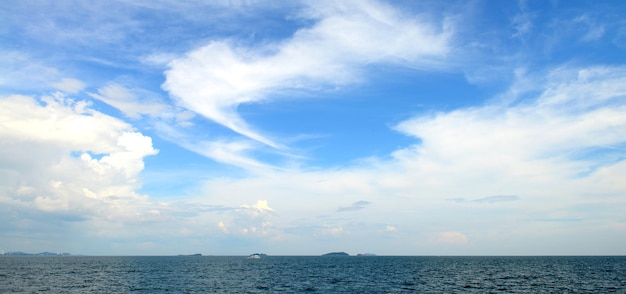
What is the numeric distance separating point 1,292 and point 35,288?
9170mm

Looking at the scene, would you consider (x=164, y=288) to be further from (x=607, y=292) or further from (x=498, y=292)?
(x=607, y=292)

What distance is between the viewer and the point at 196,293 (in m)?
77.9

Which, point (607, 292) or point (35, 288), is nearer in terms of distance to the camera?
point (607, 292)

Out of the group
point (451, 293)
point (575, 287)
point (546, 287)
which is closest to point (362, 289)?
point (451, 293)

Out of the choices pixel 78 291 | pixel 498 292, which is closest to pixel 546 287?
pixel 498 292

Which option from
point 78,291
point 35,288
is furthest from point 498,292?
point 35,288

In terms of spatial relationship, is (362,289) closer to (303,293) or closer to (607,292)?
(303,293)

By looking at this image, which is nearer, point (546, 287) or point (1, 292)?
point (1, 292)

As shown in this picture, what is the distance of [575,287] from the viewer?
290 feet

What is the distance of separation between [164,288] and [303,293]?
2993cm

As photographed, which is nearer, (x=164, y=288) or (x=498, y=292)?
(x=498, y=292)

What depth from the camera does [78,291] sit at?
265 feet

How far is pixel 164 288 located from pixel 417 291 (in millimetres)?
51071

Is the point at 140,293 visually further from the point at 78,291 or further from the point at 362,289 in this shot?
the point at 362,289
